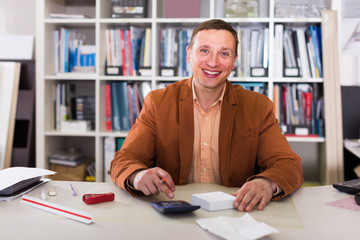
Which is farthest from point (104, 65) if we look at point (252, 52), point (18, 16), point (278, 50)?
point (278, 50)

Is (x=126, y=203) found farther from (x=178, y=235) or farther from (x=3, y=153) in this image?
(x=3, y=153)

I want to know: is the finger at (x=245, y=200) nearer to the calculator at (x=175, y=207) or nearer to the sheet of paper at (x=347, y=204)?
the calculator at (x=175, y=207)

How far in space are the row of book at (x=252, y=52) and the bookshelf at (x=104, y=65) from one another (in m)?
0.04

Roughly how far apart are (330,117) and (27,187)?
2.02m

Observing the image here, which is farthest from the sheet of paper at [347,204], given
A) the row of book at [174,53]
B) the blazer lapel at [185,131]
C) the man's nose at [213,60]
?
the row of book at [174,53]

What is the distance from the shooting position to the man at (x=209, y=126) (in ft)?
5.57

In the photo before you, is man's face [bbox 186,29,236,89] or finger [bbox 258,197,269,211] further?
man's face [bbox 186,29,236,89]

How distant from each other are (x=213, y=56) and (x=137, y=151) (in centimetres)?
55

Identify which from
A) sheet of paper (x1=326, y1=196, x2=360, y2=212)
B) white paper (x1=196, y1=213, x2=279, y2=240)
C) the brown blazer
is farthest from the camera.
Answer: the brown blazer

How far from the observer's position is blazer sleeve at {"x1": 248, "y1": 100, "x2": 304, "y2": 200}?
127 centimetres

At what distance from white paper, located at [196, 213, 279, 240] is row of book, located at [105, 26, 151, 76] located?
194 cm

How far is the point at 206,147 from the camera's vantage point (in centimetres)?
176

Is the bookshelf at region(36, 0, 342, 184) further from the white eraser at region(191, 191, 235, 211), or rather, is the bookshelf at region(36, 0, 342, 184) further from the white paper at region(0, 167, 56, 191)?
the white eraser at region(191, 191, 235, 211)

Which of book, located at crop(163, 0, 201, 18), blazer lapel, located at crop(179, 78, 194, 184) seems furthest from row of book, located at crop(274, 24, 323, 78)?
blazer lapel, located at crop(179, 78, 194, 184)
